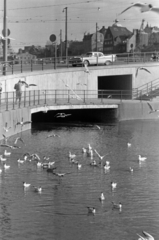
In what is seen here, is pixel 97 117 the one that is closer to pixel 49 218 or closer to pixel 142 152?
pixel 142 152

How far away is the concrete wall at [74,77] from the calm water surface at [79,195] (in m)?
12.0

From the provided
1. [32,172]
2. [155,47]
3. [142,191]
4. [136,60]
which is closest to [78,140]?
[32,172]

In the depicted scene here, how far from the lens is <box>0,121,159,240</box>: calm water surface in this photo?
19.0m

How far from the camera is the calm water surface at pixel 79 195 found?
19.0 meters

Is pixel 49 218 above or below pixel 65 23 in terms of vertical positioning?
below

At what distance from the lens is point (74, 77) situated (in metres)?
53.7

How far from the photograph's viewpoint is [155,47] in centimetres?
14075

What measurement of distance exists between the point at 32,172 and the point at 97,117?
76.2 ft

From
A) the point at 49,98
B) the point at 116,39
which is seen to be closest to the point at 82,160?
the point at 49,98

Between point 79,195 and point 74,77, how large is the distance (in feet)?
103

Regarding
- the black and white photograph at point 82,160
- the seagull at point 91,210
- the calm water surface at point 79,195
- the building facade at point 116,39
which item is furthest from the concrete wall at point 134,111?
the building facade at point 116,39

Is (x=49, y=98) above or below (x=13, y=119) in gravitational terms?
above

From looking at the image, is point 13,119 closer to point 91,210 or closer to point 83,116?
point 83,116

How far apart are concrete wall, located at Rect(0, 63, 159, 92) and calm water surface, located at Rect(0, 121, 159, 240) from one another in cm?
1202
